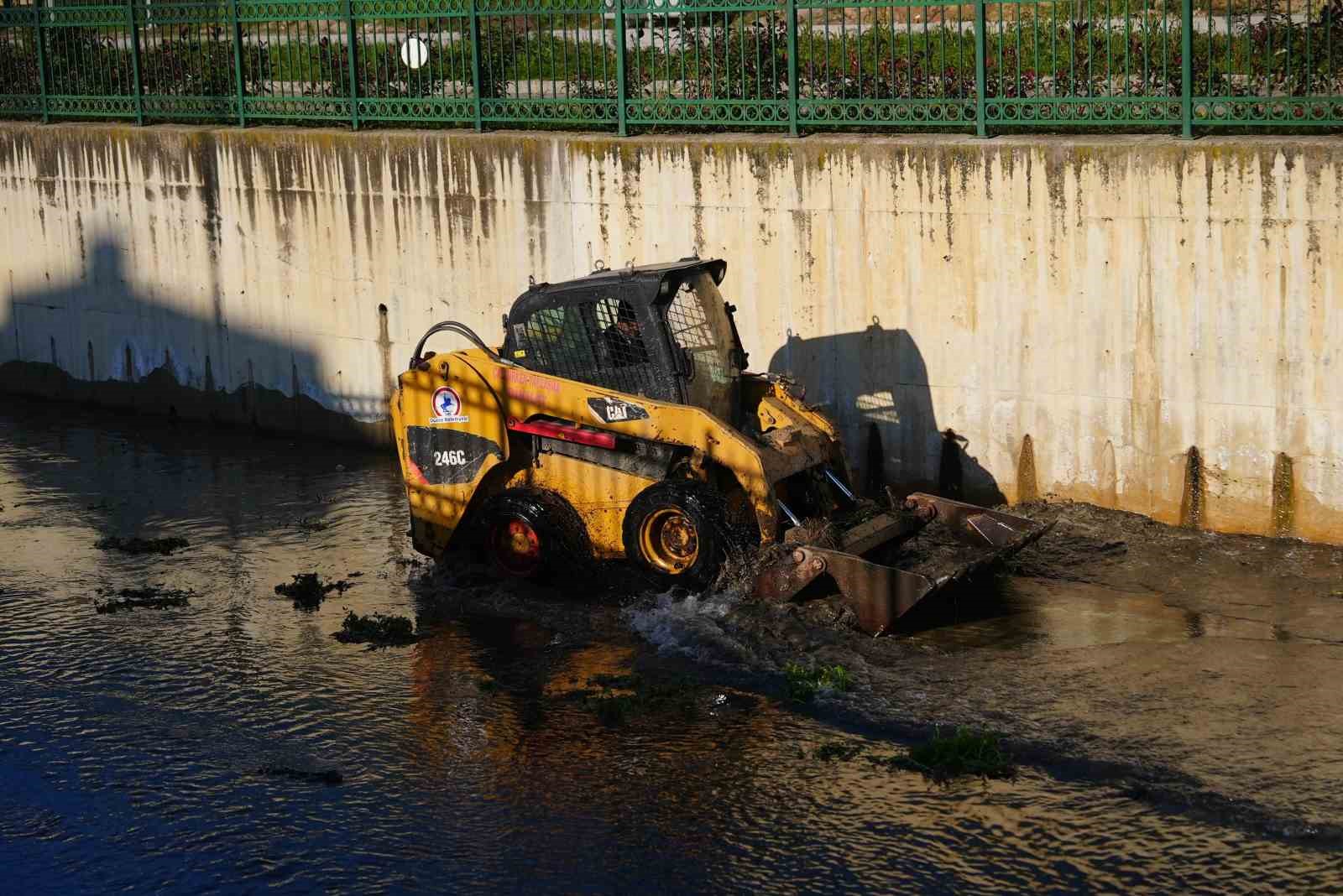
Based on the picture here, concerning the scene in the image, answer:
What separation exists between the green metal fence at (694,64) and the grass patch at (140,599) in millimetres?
5251

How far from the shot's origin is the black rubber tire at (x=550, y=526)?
11242 millimetres

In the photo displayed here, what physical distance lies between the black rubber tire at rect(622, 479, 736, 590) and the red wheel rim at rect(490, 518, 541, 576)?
2.42 feet

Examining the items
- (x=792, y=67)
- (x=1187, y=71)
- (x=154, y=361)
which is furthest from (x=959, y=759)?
(x=154, y=361)

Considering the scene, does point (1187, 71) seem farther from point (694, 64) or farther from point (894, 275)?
point (694, 64)

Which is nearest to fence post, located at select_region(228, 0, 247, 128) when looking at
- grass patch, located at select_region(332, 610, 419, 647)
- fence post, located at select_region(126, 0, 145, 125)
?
fence post, located at select_region(126, 0, 145, 125)

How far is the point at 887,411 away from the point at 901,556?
2.30 meters

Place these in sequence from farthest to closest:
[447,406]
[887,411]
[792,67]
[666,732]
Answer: [792,67] → [887,411] → [447,406] → [666,732]

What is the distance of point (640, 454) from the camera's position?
1097cm

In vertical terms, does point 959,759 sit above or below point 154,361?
below

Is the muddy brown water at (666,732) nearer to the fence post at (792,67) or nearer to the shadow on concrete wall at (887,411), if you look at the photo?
the shadow on concrete wall at (887,411)

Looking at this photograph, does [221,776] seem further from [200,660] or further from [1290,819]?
[1290,819]

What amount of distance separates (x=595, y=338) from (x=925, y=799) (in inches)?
162

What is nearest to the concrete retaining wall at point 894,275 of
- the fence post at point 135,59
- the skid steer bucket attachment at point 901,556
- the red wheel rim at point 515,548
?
the fence post at point 135,59

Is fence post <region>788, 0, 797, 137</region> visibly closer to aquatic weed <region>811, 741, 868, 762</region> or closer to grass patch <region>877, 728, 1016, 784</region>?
aquatic weed <region>811, 741, 868, 762</region>
